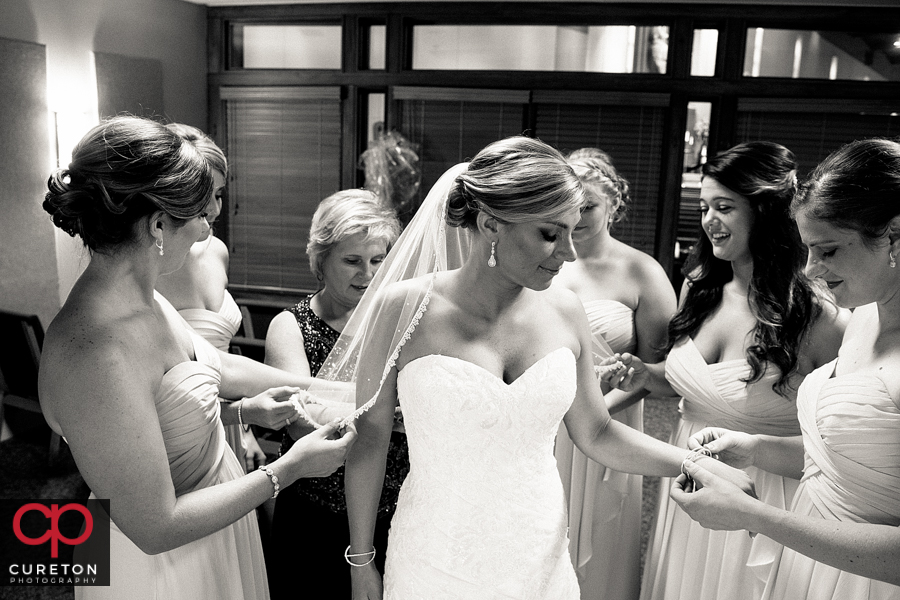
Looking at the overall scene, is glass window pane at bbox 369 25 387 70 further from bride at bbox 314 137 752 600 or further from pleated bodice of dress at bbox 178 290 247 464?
bride at bbox 314 137 752 600

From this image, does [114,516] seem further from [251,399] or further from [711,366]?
[711,366]

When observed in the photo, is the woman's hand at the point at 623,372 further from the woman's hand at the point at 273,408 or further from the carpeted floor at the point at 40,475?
the carpeted floor at the point at 40,475

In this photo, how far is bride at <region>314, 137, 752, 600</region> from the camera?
1.62 metres

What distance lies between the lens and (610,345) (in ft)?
8.89

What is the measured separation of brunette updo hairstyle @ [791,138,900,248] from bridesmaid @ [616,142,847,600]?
68 cm

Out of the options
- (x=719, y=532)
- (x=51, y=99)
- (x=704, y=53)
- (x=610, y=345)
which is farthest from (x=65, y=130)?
(x=719, y=532)

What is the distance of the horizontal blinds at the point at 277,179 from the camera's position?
6.48 meters

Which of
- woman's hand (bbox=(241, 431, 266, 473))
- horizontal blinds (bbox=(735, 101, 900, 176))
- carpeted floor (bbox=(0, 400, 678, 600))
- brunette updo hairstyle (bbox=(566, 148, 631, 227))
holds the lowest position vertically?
carpeted floor (bbox=(0, 400, 678, 600))

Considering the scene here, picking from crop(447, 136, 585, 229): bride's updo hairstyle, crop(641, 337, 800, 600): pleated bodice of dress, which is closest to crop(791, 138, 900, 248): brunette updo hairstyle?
crop(447, 136, 585, 229): bride's updo hairstyle

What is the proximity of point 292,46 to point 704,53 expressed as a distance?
11.3 ft

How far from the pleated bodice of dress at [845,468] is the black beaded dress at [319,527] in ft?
3.31

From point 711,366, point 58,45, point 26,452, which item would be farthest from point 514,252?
point 58,45
